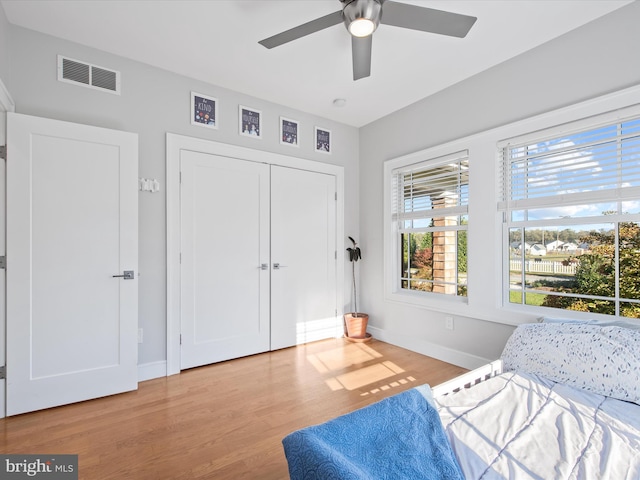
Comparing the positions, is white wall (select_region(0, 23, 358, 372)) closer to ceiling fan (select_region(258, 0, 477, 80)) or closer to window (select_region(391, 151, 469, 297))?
ceiling fan (select_region(258, 0, 477, 80))

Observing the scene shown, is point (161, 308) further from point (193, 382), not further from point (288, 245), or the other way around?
point (288, 245)

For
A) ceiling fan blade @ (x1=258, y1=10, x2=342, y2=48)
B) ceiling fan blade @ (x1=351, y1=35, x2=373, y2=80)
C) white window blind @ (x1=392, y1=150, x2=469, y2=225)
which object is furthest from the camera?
white window blind @ (x1=392, y1=150, x2=469, y2=225)

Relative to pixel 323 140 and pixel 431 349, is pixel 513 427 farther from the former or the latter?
pixel 323 140

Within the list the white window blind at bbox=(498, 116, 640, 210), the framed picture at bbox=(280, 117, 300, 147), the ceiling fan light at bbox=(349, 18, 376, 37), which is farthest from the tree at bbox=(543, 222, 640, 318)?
the framed picture at bbox=(280, 117, 300, 147)

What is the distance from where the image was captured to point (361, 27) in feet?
6.09

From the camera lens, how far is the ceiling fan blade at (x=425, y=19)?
5.80ft

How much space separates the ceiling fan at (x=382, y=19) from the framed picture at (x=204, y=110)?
4.52 ft

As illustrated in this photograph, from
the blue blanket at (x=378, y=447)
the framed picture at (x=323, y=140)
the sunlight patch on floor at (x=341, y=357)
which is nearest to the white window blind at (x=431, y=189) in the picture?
the framed picture at (x=323, y=140)

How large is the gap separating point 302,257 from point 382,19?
2.51 metres

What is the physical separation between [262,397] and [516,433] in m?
1.76

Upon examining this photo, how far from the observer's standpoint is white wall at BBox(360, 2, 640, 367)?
89.0 inches

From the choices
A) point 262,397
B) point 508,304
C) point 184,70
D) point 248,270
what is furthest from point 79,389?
point 508,304

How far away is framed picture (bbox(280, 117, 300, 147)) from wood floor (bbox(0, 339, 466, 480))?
2.39 metres

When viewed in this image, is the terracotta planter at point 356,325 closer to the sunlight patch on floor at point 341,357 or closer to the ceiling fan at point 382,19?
the sunlight patch on floor at point 341,357
